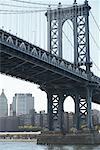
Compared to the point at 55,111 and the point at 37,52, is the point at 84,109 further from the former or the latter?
the point at 37,52

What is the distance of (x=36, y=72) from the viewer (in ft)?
196

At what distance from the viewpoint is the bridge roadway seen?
4775 cm

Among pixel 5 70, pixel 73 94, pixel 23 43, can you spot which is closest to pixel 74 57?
pixel 73 94

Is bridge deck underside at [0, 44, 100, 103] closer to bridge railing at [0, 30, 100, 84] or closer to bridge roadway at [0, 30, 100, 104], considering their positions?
bridge roadway at [0, 30, 100, 104]

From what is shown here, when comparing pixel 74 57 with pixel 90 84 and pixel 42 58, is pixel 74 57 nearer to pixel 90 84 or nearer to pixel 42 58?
pixel 90 84

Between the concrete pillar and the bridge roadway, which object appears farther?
the concrete pillar

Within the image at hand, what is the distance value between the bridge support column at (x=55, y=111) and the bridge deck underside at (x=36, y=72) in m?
2.16

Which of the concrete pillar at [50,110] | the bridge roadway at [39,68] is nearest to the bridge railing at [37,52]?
the bridge roadway at [39,68]

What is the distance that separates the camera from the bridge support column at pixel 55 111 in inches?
2948

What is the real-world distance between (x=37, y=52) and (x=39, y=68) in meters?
3.86

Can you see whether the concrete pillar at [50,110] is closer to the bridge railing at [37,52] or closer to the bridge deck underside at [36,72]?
the bridge deck underside at [36,72]

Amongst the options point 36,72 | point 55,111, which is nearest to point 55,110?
point 55,111

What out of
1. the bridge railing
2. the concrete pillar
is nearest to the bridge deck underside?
the bridge railing

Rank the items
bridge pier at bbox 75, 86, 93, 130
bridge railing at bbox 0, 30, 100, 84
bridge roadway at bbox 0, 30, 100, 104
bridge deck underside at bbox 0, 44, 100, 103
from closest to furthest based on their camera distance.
→ bridge railing at bbox 0, 30, 100, 84
bridge roadway at bbox 0, 30, 100, 104
bridge deck underside at bbox 0, 44, 100, 103
bridge pier at bbox 75, 86, 93, 130
